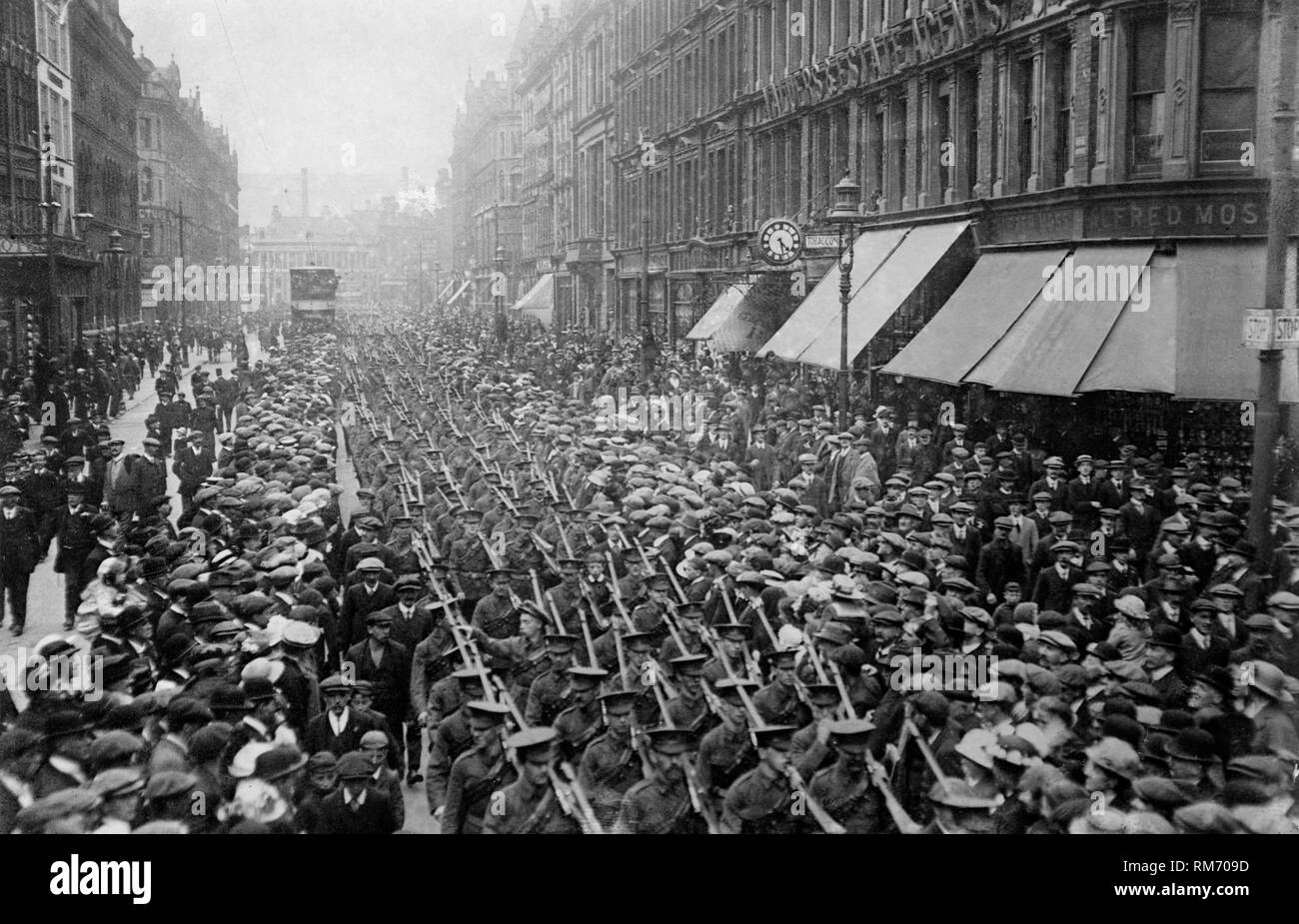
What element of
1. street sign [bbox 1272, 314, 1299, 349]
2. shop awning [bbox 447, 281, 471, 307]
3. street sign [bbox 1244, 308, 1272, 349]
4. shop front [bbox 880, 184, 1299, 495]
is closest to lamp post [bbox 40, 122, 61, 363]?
shop front [bbox 880, 184, 1299, 495]

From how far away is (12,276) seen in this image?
84.1ft

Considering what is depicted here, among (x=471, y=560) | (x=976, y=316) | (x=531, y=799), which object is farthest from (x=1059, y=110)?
(x=531, y=799)

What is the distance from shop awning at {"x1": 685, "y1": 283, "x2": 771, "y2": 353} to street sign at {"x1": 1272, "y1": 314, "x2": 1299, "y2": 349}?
2094cm

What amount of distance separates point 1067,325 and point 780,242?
375 inches

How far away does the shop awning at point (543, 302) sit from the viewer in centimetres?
6488

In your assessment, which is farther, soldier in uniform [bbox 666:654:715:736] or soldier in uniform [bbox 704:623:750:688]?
soldier in uniform [bbox 704:623:750:688]

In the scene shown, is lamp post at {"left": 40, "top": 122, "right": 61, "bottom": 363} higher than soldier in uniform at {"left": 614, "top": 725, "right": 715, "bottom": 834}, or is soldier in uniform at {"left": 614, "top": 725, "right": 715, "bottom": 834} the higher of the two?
lamp post at {"left": 40, "top": 122, "right": 61, "bottom": 363}

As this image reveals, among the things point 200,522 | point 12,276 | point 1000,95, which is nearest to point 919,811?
point 200,522

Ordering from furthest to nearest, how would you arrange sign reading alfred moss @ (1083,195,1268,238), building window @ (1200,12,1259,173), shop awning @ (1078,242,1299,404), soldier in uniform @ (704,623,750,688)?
1. building window @ (1200,12,1259,173)
2. sign reading alfred moss @ (1083,195,1268,238)
3. shop awning @ (1078,242,1299,404)
4. soldier in uniform @ (704,623,750,688)

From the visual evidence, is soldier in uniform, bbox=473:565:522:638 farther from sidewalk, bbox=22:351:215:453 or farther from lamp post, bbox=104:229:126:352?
lamp post, bbox=104:229:126:352

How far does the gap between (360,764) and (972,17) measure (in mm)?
19687

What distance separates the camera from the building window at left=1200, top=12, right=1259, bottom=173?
17.4 metres

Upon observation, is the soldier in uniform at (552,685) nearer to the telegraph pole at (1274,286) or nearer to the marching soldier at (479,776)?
the marching soldier at (479,776)

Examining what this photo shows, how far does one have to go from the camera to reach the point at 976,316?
20094 millimetres
